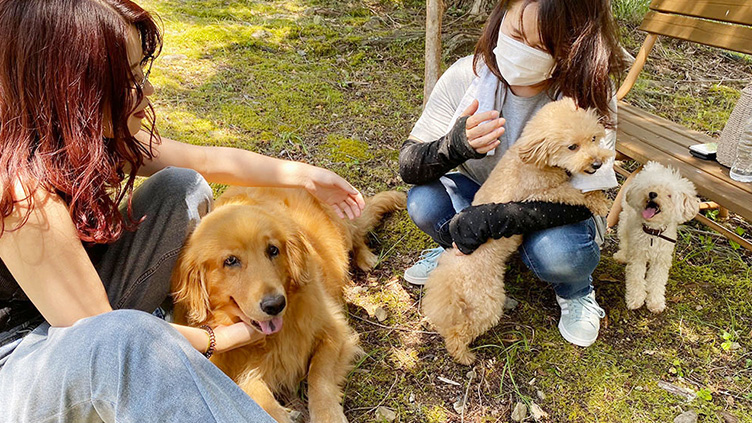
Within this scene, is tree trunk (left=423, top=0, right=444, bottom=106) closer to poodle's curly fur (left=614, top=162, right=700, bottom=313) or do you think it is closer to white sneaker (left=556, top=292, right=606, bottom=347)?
poodle's curly fur (left=614, top=162, right=700, bottom=313)

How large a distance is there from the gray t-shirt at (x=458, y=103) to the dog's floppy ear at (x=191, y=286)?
52.2 inches

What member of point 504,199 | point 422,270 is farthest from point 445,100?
point 422,270

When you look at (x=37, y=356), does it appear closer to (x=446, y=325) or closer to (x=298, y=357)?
(x=298, y=357)

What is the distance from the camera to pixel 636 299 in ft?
8.97

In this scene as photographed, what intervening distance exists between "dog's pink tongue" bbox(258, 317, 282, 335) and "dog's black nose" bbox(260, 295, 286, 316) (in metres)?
0.11

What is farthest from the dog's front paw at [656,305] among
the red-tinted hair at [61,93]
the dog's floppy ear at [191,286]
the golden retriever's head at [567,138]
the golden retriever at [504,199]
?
the red-tinted hair at [61,93]

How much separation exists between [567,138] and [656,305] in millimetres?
1296

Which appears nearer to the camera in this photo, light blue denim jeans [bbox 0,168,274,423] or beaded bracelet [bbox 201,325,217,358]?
light blue denim jeans [bbox 0,168,274,423]

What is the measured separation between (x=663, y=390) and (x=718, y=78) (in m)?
4.57

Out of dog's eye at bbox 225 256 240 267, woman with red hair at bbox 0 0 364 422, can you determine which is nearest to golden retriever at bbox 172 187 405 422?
dog's eye at bbox 225 256 240 267

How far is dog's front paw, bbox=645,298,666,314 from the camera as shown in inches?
108

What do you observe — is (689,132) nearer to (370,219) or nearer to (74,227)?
(370,219)

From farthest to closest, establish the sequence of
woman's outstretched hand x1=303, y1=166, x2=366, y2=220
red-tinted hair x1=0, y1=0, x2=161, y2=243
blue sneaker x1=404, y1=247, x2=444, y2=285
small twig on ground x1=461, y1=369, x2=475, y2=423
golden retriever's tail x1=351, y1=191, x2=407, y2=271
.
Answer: golden retriever's tail x1=351, y1=191, x2=407, y2=271
blue sneaker x1=404, y1=247, x2=444, y2=285
woman's outstretched hand x1=303, y1=166, x2=366, y2=220
small twig on ground x1=461, y1=369, x2=475, y2=423
red-tinted hair x1=0, y1=0, x2=161, y2=243

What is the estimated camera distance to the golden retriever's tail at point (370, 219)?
324 cm
